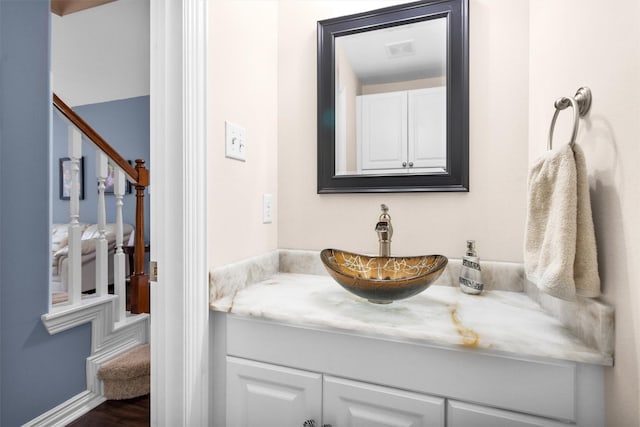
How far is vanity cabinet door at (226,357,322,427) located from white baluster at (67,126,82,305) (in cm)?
124

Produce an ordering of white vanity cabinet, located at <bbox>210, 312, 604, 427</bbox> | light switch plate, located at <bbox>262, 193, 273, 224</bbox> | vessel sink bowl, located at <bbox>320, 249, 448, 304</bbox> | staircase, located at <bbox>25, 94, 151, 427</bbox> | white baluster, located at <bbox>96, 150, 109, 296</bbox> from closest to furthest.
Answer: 1. white vanity cabinet, located at <bbox>210, 312, 604, 427</bbox>
2. vessel sink bowl, located at <bbox>320, 249, 448, 304</bbox>
3. light switch plate, located at <bbox>262, 193, 273, 224</bbox>
4. staircase, located at <bbox>25, 94, 151, 427</bbox>
5. white baluster, located at <bbox>96, 150, 109, 296</bbox>

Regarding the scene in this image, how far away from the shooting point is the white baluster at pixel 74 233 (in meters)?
1.64

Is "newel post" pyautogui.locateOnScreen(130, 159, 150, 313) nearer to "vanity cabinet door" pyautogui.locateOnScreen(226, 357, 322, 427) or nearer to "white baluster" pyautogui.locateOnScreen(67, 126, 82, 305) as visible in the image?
"white baluster" pyautogui.locateOnScreen(67, 126, 82, 305)

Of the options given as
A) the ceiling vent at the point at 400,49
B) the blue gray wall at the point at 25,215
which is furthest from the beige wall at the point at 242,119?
the blue gray wall at the point at 25,215

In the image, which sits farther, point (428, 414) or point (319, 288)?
point (319, 288)

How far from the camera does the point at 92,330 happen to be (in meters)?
1.70

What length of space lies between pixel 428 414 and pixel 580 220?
547 mm

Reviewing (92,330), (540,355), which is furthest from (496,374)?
(92,330)

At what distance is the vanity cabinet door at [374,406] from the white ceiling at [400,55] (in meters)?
1.08

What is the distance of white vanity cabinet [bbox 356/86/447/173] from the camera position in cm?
118

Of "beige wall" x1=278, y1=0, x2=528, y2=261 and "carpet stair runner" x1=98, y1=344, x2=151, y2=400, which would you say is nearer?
"beige wall" x1=278, y1=0, x2=528, y2=261

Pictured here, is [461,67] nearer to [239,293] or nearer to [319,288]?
[319,288]

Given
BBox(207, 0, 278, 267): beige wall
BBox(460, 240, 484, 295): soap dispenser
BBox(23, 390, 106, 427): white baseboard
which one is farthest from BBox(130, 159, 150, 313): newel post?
BBox(460, 240, 484, 295): soap dispenser

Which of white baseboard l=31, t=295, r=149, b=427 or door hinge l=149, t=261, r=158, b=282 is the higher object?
Result: door hinge l=149, t=261, r=158, b=282
